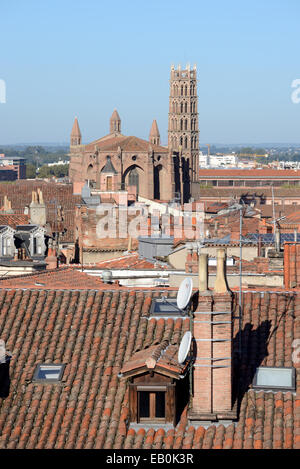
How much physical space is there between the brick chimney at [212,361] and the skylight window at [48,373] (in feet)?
7.54

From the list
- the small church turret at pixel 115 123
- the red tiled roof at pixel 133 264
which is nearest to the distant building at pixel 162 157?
the small church turret at pixel 115 123

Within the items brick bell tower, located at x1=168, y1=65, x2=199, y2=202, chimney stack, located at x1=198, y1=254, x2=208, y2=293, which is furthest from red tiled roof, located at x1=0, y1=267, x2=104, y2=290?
brick bell tower, located at x1=168, y1=65, x2=199, y2=202

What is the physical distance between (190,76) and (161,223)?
121 m

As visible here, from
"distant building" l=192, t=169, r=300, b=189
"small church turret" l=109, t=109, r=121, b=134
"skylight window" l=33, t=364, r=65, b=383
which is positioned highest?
"small church turret" l=109, t=109, r=121, b=134

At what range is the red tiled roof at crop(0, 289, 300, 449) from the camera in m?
13.9

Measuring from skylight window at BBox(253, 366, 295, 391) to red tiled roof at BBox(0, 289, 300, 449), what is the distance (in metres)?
0.11

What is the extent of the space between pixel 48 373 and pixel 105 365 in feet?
2.85

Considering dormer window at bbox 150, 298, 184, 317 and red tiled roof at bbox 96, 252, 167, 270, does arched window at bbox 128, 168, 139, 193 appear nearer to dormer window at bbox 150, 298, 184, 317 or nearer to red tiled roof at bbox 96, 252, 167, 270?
red tiled roof at bbox 96, 252, 167, 270

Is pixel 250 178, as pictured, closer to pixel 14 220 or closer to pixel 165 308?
pixel 14 220

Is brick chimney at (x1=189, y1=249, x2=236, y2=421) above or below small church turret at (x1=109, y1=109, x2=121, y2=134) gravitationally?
below

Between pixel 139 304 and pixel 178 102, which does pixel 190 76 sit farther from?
pixel 139 304

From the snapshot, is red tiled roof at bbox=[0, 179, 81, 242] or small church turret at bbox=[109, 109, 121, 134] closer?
red tiled roof at bbox=[0, 179, 81, 242]

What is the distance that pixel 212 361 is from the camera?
14078 mm

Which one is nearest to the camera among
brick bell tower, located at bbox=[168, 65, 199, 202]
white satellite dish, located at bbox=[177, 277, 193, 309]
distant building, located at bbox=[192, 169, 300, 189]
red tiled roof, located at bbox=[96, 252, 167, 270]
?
white satellite dish, located at bbox=[177, 277, 193, 309]
